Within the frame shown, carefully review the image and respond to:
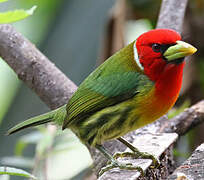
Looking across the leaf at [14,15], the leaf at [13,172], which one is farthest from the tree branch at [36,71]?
the leaf at [14,15]

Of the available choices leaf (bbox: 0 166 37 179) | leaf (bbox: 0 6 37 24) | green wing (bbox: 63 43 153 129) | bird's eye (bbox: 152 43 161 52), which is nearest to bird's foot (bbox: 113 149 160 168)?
green wing (bbox: 63 43 153 129)

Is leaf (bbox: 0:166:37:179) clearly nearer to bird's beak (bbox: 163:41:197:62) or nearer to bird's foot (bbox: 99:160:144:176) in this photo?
bird's foot (bbox: 99:160:144:176)

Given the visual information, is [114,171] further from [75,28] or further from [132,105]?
[75,28]

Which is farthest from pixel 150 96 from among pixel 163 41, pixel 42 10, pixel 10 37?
pixel 42 10

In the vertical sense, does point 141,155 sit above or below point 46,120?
below

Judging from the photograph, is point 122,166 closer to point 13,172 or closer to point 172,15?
point 13,172

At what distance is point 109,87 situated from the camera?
8.15 ft

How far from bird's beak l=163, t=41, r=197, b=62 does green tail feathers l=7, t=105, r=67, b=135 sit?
2.62ft

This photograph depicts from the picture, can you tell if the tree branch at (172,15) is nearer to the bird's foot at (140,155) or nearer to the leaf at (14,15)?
the bird's foot at (140,155)

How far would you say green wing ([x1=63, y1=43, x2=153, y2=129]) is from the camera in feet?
7.86

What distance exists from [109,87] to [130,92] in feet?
0.50

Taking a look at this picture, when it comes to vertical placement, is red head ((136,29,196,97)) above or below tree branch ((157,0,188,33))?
below

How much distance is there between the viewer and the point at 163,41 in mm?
2252

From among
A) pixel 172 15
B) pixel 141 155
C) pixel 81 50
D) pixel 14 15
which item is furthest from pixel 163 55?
pixel 81 50
